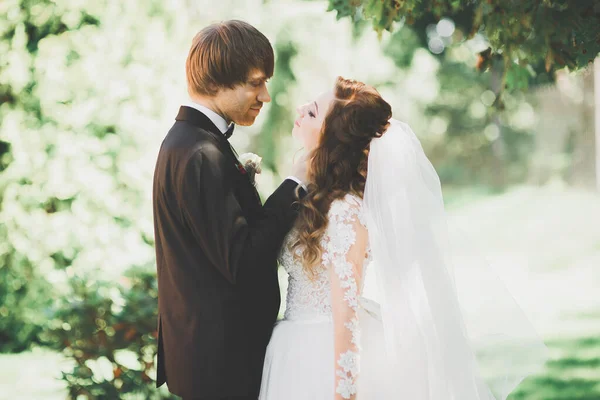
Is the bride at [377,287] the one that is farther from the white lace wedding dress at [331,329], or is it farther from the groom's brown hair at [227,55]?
the groom's brown hair at [227,55]

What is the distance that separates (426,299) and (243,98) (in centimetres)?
111

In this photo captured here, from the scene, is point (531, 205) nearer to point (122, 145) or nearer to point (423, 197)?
point (122, 145)

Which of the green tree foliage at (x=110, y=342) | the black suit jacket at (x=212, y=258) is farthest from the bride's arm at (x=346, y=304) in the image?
the green tree foliage at (x=110, y=342)

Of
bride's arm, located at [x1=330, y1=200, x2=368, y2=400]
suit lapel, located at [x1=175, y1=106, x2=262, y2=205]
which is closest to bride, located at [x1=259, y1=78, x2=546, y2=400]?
bride's arm, located at [x1=330, y1=200, x2=368, y2=400]

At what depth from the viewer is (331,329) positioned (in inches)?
115

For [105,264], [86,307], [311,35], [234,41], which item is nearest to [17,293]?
[105,264]

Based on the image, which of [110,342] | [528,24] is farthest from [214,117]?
[110,342]

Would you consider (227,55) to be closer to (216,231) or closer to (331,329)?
(216,231)

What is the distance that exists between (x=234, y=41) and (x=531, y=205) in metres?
16.6

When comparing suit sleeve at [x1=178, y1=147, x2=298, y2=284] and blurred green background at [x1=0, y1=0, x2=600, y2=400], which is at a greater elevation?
blurred green background at [x1=0, y1=0, x2=600, y2=400]

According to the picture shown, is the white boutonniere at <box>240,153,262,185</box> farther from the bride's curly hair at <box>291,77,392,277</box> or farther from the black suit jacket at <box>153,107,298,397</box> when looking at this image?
the bride's curly hair at <box>291,77,392,277</box>

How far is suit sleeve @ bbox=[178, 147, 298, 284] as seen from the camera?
8.78ft

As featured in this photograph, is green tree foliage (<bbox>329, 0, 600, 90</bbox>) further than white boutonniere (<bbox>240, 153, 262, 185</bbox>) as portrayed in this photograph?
Yes

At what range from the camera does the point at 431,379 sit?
2.77 meters
